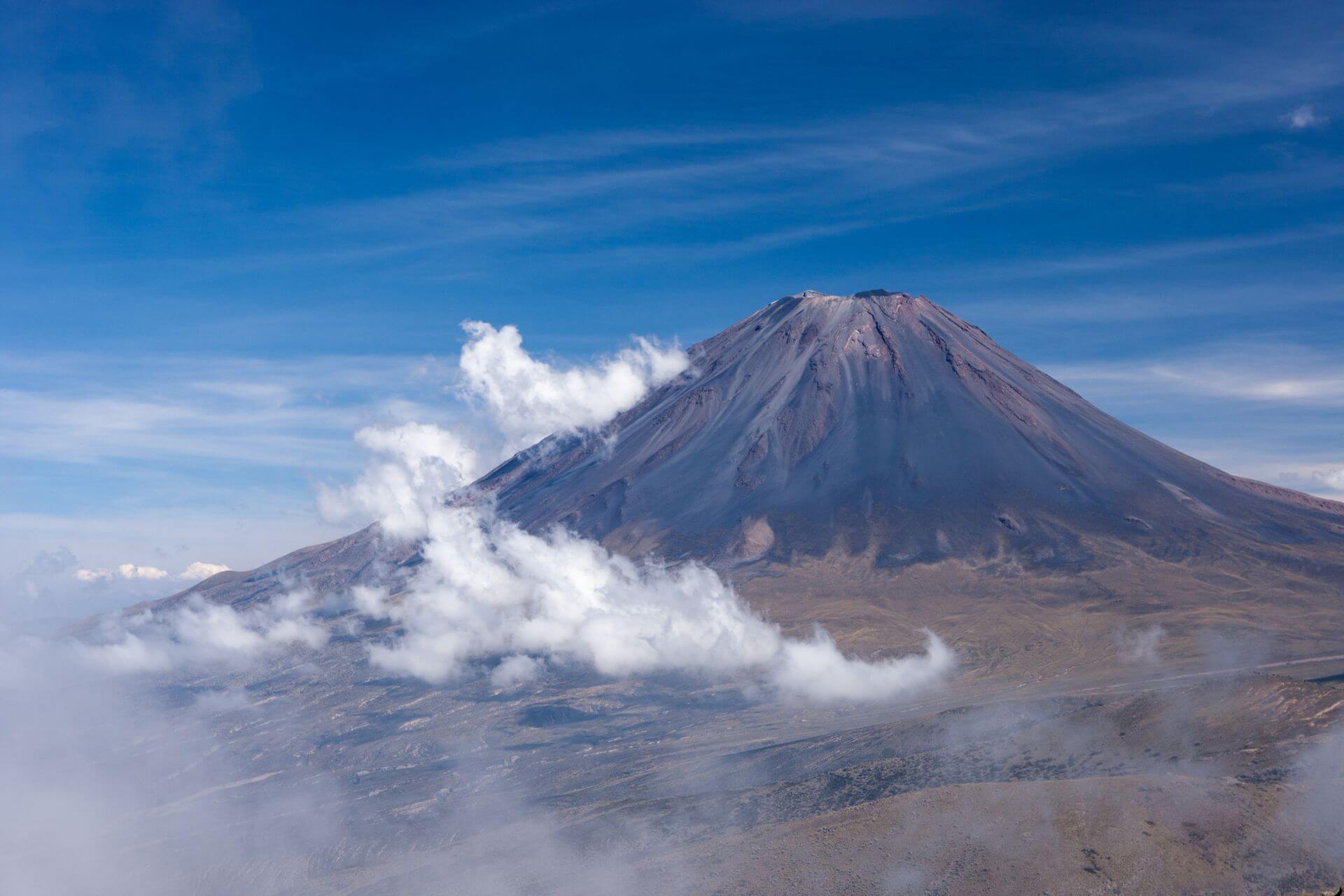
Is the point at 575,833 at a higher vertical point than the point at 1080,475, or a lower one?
lower

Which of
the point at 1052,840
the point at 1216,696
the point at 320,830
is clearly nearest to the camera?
the point at 1052,840

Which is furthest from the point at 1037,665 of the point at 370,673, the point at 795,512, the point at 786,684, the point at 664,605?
the point at 370,673

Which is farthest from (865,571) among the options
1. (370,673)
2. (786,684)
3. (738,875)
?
(738,875)

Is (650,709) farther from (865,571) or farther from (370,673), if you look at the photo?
(370,673)

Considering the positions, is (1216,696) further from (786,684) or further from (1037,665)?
(786,684)

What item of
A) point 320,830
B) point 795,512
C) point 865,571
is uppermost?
point 795,512

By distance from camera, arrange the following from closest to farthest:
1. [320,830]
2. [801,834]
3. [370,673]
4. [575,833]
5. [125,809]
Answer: [801,834] < [575,833] < [320,830] < [125,809] < [370,673]

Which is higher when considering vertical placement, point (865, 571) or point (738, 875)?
point (865, 571)

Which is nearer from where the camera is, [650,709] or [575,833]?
[575,833]

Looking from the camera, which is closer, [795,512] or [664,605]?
[664,605]
